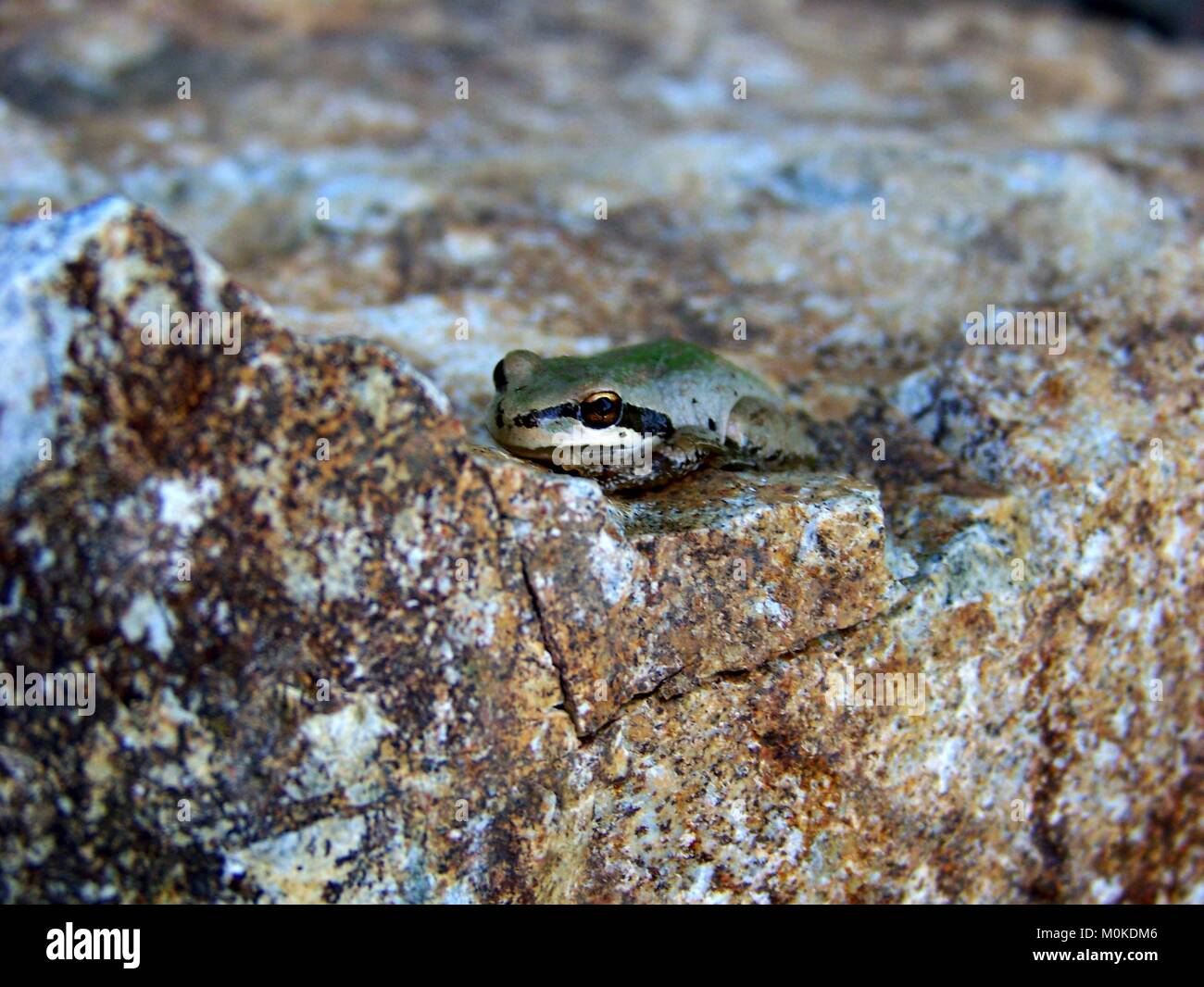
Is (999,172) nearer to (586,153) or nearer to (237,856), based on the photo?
(586,153)

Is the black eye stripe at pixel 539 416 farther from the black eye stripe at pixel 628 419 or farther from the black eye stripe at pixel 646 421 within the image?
the black eye stripe at pixel 646 421

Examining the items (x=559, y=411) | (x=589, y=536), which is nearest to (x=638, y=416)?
(x=559, y=411)

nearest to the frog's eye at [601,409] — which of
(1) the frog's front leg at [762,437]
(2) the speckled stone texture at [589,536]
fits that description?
(2) the speckled stone texture at [589,536]

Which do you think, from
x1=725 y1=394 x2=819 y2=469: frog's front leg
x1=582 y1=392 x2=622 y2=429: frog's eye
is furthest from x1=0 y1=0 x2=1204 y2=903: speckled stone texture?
x1=582 y1=392 x2=622 y2=429: frog's eye

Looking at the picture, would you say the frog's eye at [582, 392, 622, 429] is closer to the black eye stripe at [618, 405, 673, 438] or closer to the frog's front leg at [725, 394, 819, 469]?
the black eye stripe at [618, 405, 673, 438]

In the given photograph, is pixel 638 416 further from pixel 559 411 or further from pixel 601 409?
pixel 559 411

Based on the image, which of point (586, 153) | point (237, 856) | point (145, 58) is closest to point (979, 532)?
point (237, 856)
